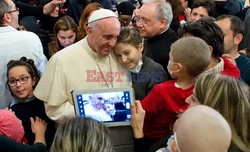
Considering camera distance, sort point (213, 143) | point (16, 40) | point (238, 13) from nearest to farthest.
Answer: point (213, 143), point (16, 40), point (238, 13)

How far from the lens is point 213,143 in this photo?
1459 mm

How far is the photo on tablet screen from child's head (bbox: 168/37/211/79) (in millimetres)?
324

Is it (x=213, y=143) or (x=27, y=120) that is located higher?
(x=213, y=143)

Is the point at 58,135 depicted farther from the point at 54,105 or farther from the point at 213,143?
the point at 54,105

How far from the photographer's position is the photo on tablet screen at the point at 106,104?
226 cm

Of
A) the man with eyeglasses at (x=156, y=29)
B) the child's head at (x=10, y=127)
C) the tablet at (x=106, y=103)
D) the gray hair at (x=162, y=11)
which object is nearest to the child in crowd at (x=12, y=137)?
the child's head at (x=10, y=127)

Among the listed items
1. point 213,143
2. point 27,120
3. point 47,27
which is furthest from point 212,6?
point 213,143

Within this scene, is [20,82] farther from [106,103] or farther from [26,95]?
[106,103]

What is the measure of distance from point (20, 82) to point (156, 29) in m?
1.18

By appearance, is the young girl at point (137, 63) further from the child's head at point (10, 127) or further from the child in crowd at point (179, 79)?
the child's head at point (10, 127)

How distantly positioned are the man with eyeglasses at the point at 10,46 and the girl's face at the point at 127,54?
925 millimetres

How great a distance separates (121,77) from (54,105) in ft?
1.60

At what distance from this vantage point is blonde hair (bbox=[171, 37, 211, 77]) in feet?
7.36

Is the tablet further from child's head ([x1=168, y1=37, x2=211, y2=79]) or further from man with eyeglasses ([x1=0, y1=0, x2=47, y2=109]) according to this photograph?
man with eyeglasses ([x1=0, y1=0, x2=47, y2=109])
